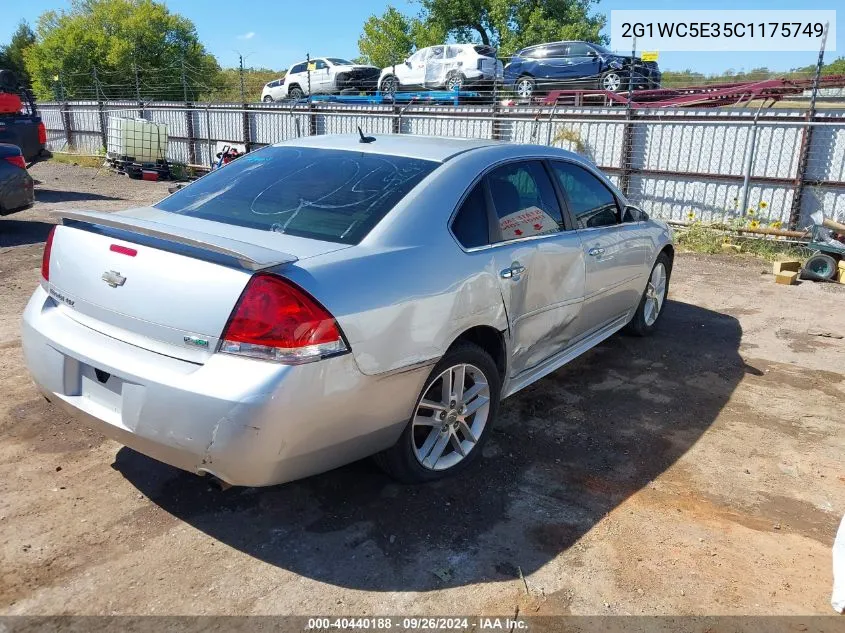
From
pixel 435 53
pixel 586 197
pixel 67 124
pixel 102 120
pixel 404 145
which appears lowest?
pixel 67 124

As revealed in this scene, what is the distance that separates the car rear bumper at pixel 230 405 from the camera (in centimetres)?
239

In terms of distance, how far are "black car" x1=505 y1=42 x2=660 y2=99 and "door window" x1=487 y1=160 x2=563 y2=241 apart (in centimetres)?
1540

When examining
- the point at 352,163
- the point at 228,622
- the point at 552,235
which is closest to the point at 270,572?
the point at 228,622

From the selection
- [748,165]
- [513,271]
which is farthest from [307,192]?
[748,165]

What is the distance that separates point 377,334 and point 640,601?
143cm

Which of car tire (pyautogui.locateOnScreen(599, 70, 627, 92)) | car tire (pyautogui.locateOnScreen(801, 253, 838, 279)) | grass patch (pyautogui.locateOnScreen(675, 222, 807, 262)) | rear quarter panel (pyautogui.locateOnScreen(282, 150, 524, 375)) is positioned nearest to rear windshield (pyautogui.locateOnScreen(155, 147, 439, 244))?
rear quarter panel (pyautogui.locateOnScreen(282, 150, 524, 375))

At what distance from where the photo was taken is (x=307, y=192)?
3.30 m

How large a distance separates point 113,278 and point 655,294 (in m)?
4.48

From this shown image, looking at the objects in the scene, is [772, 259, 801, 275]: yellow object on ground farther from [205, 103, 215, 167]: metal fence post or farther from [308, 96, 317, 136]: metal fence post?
[205, 103, 215, 167]: metal fence post

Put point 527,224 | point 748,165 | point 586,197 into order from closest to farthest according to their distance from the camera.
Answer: point 527,224 → point 586,197 → point 748,165

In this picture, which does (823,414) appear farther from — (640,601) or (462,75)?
(462,75)

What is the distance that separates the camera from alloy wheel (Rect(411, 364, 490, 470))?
125 inches

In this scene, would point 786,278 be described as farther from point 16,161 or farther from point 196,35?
point 196,35

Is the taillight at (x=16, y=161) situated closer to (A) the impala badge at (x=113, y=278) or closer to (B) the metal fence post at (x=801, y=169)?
(A) the impala badge at (x=113, y=278)
